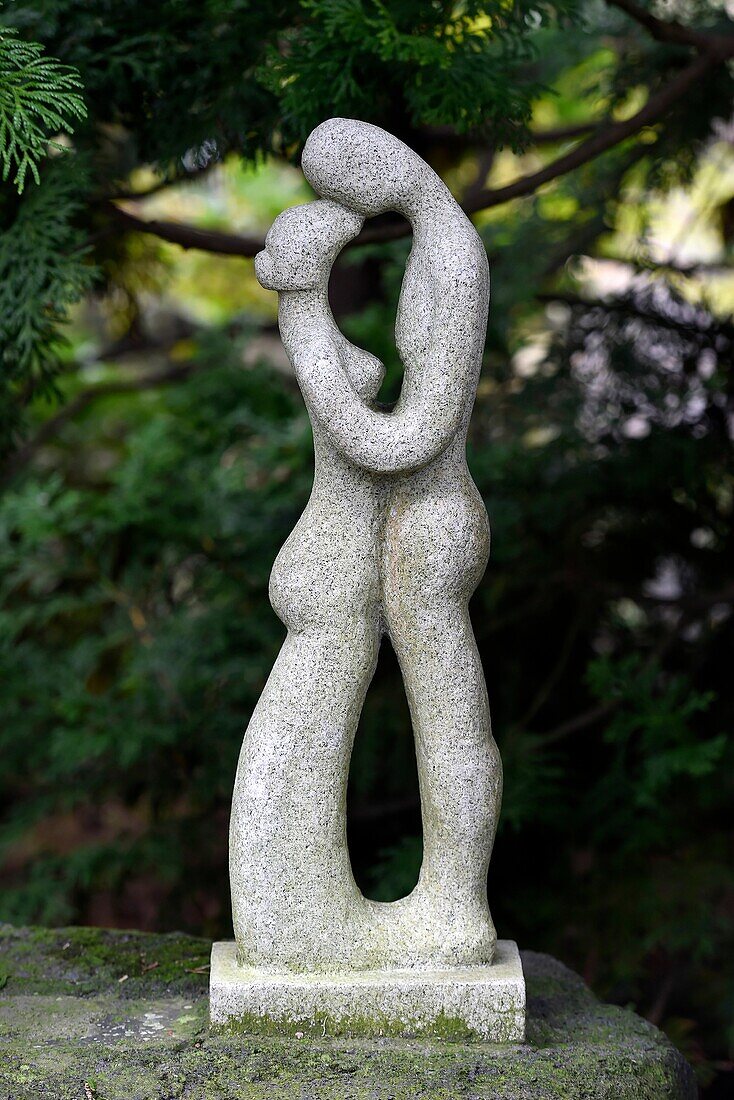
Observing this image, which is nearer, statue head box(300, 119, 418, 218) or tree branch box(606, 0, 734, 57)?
statue head box(300, 119, 418, 218)

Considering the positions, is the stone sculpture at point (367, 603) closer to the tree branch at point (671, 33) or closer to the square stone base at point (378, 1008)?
the square stone base at point (378, 1008)

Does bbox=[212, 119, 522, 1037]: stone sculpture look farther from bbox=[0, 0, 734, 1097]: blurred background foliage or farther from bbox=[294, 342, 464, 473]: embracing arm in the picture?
bbox=[0, 0, 734, 1097]: blurred background foliage

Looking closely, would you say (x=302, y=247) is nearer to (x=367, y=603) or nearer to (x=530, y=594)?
(x=367, y=603)

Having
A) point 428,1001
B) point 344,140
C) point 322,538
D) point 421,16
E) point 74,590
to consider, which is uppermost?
point 421,16

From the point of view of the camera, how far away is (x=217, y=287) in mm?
7840

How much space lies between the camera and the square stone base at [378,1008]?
268 centimetres

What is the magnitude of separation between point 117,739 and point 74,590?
6.70 feet

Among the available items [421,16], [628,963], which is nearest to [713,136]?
[421,16]

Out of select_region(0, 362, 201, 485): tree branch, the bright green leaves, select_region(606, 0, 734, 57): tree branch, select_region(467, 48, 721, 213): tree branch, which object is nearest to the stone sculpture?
the bright green leaves

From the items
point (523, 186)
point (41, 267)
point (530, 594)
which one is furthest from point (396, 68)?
point (530, 594)

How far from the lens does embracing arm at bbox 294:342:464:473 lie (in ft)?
8.71

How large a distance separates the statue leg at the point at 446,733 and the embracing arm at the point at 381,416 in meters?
0.17

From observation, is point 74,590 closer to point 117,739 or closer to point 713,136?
point 117,739

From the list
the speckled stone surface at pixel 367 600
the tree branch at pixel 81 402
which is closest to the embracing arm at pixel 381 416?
the speckled stone surface at pixel 367 600
